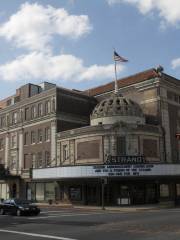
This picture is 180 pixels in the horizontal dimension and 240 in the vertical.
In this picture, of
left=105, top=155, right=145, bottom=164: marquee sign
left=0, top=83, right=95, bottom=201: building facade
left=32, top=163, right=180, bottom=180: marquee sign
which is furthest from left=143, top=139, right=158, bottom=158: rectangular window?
left=0, top=83, right=95, bottom=201: building facade

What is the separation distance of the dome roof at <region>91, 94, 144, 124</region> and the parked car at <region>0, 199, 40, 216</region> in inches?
904

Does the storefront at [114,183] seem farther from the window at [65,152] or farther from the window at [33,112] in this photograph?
the window at [33,112]

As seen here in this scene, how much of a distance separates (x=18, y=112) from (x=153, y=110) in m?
25.1

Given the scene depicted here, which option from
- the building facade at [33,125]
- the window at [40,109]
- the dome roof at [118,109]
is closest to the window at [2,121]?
the building facade at [33,125]

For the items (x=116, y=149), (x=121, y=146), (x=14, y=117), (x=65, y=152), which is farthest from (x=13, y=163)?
(x=121, y=146)

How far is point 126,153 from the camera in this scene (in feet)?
169

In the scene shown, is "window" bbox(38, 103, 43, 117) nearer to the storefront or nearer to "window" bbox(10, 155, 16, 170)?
"window" bbox(10, 155, 16, 170)

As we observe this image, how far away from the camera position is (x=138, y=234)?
1784cm

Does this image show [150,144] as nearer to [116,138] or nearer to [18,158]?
[116,138]

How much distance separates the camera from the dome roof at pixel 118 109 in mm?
53562

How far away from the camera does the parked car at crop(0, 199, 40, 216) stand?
108ft

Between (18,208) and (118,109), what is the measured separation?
24782mm

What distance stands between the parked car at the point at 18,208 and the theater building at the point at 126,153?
13.7 m

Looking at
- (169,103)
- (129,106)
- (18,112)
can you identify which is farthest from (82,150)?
(18,112)
